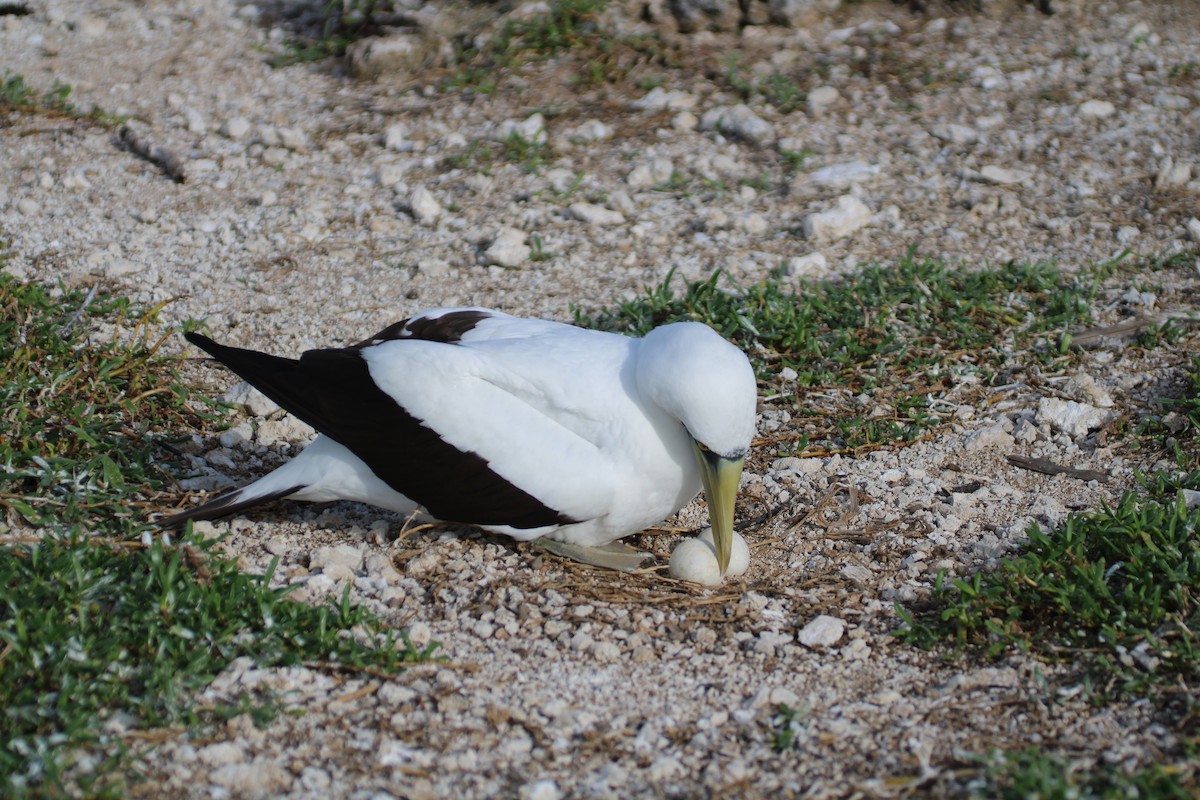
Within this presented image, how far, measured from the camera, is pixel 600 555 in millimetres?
4051

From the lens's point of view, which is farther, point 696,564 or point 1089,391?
point 1089,391

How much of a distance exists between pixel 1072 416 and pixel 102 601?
351cm

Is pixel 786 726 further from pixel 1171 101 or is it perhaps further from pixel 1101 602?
pixel 1171 101

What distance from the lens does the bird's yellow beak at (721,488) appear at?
3.74 meters

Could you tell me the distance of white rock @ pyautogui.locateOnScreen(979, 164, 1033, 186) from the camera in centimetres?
638

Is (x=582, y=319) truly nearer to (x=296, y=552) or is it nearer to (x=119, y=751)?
(x=296, y=552)

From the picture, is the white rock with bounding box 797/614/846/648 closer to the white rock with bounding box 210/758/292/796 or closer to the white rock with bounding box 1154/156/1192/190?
the white rock with bounding box 210/758/292/796

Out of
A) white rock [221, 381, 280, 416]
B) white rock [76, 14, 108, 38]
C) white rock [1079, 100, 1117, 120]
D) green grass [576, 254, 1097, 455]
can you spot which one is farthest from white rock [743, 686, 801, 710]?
white rock [76, 14, 108, 38]

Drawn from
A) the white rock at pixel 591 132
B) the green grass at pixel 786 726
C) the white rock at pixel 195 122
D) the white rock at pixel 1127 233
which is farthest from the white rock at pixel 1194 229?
the white rock at pixel 195 122

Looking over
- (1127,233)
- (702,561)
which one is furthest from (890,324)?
(702,561)

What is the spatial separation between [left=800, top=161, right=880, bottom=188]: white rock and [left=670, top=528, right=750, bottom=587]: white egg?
2985 millimetres

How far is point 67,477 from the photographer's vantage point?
4062 millimetres

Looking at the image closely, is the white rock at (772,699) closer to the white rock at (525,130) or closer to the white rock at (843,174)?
the white rock at (843,174)

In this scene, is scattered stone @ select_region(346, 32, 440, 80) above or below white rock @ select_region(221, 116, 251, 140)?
above
